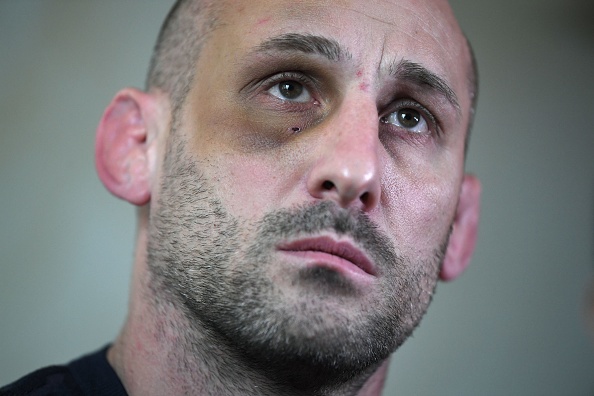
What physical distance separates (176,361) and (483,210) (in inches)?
56.6

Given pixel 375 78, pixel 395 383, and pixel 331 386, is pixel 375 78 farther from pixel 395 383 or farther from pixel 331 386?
pixel 395 383

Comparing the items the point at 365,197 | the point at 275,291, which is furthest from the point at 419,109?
the point at 275,291

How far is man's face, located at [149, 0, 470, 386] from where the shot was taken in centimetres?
114

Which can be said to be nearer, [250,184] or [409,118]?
[250,184]

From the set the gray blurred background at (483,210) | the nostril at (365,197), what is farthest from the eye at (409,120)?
the gray blurred background at (483,210)

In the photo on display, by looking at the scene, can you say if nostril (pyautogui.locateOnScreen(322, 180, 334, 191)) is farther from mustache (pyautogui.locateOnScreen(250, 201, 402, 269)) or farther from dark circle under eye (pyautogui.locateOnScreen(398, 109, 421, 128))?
dark circle under eye (pyautogui.locateOnScreen(398, 109, 421, 128))

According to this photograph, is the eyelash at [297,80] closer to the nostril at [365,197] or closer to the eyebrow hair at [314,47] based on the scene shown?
the eyebrow hair at [314,47]

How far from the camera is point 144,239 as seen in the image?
1410mm

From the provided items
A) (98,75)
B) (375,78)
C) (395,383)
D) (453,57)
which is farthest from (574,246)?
(98,75)

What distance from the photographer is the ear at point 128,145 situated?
1433mm

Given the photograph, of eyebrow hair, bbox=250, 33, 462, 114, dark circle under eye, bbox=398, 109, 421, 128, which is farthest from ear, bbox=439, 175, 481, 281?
eyebrow hair, bbox=250, 33, 462, 114

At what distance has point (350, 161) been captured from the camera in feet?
3.79

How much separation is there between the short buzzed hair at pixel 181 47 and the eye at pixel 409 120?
42cm

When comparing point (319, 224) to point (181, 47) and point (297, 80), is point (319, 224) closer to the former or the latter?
point (297, 80)
